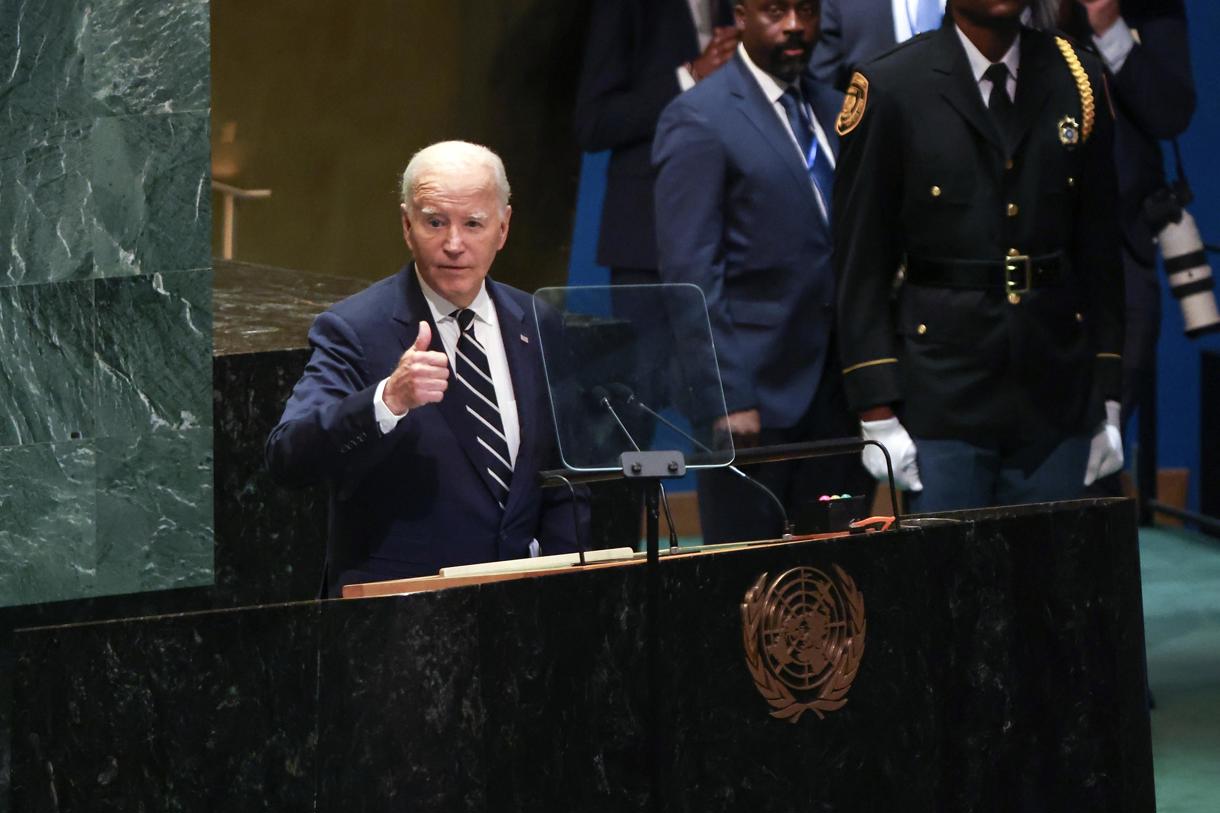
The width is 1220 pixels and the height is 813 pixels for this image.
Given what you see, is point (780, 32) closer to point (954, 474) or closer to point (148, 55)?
point (954, 474)

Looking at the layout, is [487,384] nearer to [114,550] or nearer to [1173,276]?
[114,550]

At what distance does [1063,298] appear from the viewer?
168 inches

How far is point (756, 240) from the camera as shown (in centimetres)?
481


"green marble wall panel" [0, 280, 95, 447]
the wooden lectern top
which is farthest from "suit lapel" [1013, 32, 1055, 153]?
"green marble wall panel" [0, 280, 95, 447]

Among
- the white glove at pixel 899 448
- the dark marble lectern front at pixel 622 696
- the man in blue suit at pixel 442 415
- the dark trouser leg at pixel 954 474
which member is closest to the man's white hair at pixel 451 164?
the man in blue suit at pixel 442 415

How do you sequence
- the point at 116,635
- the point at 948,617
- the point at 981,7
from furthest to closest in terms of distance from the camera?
the point at 981,7
the point at 948,617
the point at 116,635

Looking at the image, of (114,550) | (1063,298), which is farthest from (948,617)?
(114,550)

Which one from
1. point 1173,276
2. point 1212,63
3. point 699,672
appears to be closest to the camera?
point 699,672

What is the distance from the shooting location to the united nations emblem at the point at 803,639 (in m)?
3.10

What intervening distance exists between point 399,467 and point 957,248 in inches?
51.5

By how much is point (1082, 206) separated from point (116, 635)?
2.35m

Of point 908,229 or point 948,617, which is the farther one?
point 908,229

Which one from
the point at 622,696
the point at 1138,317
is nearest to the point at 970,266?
the point at 622,696

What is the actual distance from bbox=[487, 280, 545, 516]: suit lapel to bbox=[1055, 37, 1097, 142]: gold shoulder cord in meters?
1.33
